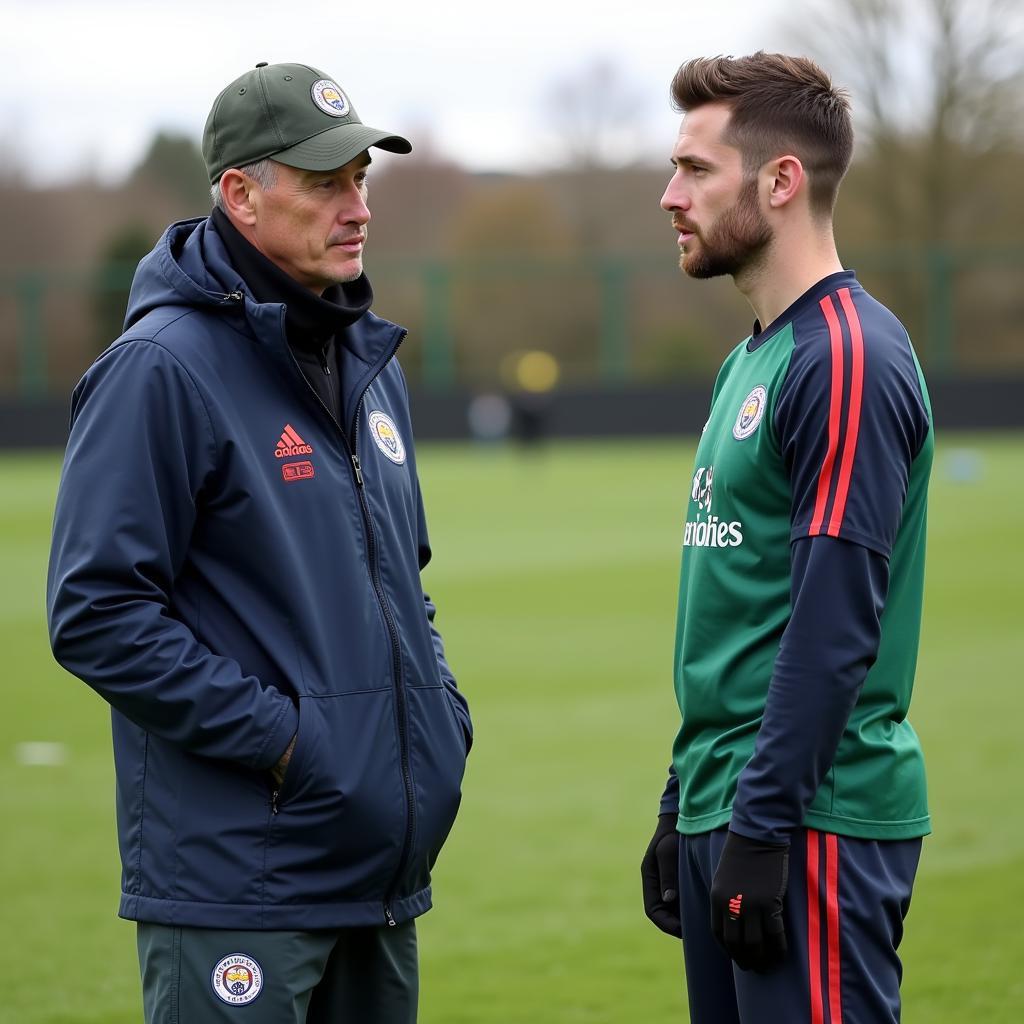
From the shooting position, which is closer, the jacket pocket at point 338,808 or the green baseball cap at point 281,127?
the jacket pocket at point 338,808

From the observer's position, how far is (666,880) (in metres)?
3.13

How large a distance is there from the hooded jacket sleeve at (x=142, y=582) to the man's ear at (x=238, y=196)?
1.33ft

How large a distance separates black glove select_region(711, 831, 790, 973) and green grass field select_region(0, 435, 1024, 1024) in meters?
2.29

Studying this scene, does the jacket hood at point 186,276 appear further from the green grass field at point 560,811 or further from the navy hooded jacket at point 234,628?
the green grass field at point 560,811

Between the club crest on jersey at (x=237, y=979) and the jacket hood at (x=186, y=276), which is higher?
the jacket hood at (x=186, y=276)

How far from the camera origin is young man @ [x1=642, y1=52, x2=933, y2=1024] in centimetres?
259

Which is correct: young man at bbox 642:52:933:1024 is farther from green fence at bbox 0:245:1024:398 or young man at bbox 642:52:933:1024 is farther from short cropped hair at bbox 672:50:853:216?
green fence at bbox 0:245:1024:398

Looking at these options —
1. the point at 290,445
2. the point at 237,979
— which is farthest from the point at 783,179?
the point at 237,979

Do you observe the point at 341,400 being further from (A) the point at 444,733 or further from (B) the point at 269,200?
(A) the point at 444,733

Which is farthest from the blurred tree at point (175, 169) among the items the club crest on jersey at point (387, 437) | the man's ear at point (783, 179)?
the man's ear at point (783, 179)

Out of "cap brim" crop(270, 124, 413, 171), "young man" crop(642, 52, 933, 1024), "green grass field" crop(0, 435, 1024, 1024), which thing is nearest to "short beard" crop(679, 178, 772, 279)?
"young man" crop(642, 52, 933, 1024)

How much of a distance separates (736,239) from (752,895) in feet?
4.02

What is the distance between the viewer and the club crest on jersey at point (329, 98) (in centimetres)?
A: 304

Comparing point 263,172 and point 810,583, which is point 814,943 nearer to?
point 810,583
